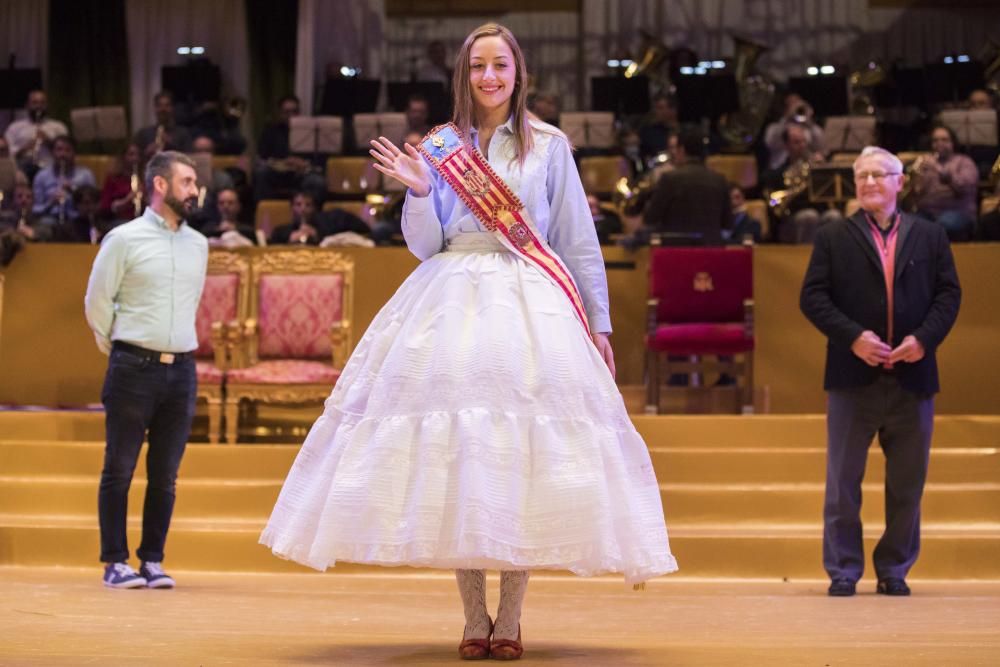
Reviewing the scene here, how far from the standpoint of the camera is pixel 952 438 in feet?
23.1

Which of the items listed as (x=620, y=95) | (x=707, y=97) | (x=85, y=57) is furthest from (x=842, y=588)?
(x=85, y=57)

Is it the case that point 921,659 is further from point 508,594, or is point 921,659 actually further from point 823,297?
point 823,297

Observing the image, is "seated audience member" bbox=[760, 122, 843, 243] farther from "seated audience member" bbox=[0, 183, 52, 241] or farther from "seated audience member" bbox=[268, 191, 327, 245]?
"seated audience member" bbox=[0, 183, 52, 241]

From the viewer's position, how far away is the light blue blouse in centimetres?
361

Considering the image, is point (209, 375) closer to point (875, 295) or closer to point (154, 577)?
point (154, 577)

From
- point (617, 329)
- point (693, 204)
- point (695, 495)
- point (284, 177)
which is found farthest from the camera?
point (284, 177)

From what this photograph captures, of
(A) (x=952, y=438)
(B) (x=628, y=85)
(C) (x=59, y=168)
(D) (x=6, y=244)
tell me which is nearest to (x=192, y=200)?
(D) (x=6, y=244)

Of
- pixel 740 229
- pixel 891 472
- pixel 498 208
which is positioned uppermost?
pixel 498 208

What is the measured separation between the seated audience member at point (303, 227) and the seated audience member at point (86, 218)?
51.5 inches

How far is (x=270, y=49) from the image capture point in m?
15.7

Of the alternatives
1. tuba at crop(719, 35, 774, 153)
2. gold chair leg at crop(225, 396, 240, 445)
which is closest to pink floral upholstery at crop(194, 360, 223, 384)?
gold chair leg at crop(225, 396, 240, 445)

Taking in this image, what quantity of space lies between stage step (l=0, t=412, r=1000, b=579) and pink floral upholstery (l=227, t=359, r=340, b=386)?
709 millimetres

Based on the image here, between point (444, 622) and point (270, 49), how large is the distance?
12.2 metres

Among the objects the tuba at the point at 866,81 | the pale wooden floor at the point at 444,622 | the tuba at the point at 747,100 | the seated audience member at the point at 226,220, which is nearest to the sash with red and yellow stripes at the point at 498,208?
the pale wooden floor at the point at 444,622
